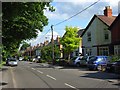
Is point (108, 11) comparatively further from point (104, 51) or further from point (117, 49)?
point (117, 49)

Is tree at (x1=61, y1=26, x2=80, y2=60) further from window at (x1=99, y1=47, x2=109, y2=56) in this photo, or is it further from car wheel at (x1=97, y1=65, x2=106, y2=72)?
car wheel at (x1=97, y1=65, x2=106, y2=72)

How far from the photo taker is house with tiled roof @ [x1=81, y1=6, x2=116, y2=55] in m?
52.8

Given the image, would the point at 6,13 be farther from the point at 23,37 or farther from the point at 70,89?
the point at 23,37

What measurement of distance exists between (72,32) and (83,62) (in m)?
15.9

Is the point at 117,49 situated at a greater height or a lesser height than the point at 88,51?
lesser

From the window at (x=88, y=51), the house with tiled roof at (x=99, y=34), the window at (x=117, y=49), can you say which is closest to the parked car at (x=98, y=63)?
the window at (x=117, y=49)

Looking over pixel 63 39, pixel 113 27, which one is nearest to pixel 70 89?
pixel 113 27

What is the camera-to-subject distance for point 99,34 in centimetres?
5531

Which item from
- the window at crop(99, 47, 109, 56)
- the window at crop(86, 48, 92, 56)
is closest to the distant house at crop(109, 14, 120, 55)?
the window at crop(99, 47, 109, 56)

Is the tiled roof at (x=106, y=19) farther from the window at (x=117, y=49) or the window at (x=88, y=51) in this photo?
the window at (x=117, y=49)

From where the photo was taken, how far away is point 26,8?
17625mm

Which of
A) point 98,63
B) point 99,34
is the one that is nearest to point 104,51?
point 99,34

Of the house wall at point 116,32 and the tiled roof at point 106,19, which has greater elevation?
the tiled roof at point 106,19

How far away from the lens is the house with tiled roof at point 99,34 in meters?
52.8
